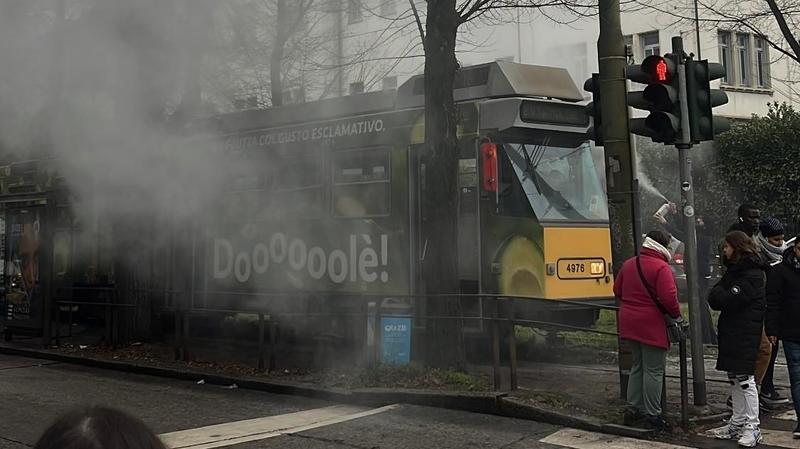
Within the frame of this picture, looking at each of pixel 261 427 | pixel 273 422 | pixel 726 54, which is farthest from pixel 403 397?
pixel 726 54

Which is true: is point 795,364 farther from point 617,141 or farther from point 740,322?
point 617,141

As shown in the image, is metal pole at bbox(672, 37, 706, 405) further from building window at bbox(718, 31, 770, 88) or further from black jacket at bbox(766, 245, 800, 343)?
building window at bbox(718, 31, 770, 88)

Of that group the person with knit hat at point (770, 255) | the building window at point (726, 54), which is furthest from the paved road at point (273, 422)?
the building window at point (726, 54)

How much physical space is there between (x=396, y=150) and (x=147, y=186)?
8.09 feet

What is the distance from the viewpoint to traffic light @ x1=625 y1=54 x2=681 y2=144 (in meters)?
5.08

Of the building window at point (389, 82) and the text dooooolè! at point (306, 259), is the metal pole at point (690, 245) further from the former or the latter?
the building window at point (389, 82)

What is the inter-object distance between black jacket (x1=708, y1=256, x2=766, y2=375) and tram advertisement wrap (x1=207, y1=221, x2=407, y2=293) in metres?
3.33

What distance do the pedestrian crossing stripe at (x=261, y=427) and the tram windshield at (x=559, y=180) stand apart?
2.58 metres

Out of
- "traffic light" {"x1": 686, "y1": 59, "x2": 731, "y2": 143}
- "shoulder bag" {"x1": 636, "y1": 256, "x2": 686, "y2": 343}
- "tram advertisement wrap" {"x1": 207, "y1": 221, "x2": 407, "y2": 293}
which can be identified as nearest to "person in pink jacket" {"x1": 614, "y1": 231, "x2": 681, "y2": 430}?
"shoulder bag" {"x1": 636, "y1": 256, "x2": 686, "y2": 343}

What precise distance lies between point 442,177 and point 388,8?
1.86 m

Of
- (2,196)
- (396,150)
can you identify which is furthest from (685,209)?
(2,196)

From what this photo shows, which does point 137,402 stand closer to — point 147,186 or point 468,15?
point 147,186

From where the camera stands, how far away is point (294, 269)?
7.86m

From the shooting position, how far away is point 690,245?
510 cm
